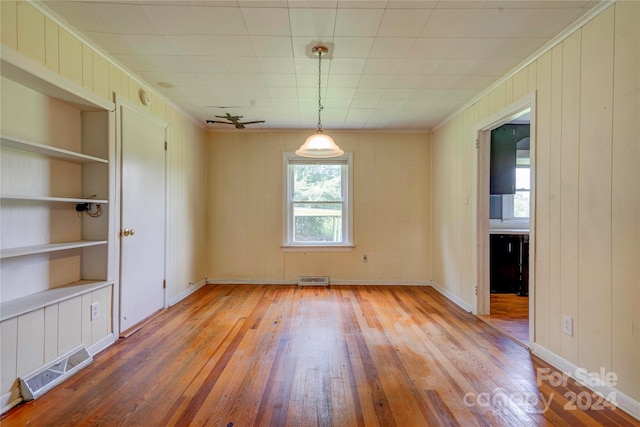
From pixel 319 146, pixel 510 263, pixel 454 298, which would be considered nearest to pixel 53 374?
pixel 319 146

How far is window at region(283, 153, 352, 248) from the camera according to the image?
4.65m

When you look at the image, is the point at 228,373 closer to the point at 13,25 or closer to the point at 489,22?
the point at 13,25

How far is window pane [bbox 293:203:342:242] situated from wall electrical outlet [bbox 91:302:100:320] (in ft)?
9.00

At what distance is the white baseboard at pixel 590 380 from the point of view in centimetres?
165

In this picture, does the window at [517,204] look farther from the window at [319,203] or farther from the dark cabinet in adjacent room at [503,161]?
the window at [319,203]

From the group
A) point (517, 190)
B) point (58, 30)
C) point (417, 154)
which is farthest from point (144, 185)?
point (517, 190)

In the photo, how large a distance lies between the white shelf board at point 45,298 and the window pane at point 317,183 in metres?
2.85

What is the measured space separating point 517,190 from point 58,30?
5.63 m

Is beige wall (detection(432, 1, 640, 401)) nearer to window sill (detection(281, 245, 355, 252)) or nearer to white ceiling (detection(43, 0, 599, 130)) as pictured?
white ceiling (detection(43, 0, 599, 130))

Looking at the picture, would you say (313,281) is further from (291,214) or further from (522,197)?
(522,197)

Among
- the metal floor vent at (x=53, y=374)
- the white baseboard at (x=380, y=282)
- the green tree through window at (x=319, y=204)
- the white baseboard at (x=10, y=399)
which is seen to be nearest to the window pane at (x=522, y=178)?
the white baseboard at (x=380, y=282)

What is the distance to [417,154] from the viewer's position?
4.64 meters

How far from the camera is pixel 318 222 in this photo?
470 centimetres

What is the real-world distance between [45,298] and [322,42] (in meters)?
2.68
